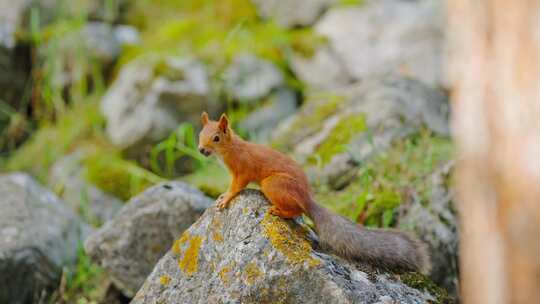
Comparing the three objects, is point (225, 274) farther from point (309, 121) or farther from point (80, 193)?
point (80, 193)

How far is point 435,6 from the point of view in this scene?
27.2ft

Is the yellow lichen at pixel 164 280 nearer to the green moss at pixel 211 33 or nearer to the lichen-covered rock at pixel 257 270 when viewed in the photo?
the lichen-covered rock at pixel 257 270

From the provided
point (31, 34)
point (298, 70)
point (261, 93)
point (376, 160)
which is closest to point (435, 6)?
point (298, 70)

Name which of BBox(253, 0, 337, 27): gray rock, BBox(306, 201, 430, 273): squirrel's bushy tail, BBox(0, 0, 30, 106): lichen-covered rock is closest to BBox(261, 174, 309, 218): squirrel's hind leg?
BBox(306, 201, 430, 273): squirrel's bushy tail

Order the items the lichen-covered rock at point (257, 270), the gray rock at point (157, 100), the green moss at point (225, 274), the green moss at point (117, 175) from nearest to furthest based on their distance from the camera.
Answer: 1. the lichen-covered rock at point (257, 270)
2. the green moss at point (225, 274)
3. the green moss at point (117, 175)
4. the gray rock at point (157, 100)

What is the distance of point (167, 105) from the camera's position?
7.55 m

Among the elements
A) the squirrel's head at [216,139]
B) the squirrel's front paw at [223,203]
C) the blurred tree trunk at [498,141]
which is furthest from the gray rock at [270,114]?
the blurred tree trunk at [498,141]

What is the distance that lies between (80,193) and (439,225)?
337 cm

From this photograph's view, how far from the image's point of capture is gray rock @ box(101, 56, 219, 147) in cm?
745

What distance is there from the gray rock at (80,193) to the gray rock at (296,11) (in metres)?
2.75

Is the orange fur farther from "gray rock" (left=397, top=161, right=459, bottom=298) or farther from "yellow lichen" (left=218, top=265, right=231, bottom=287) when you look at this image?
"gray rock" (left=397, top=161, right=459, bottom=298)

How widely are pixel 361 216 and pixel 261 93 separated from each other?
2.81m

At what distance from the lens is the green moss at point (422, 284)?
3875 millimetres

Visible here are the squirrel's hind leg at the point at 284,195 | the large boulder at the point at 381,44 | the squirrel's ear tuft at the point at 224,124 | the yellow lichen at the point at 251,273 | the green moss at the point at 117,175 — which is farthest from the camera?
the large boulder at the point at 381,44
